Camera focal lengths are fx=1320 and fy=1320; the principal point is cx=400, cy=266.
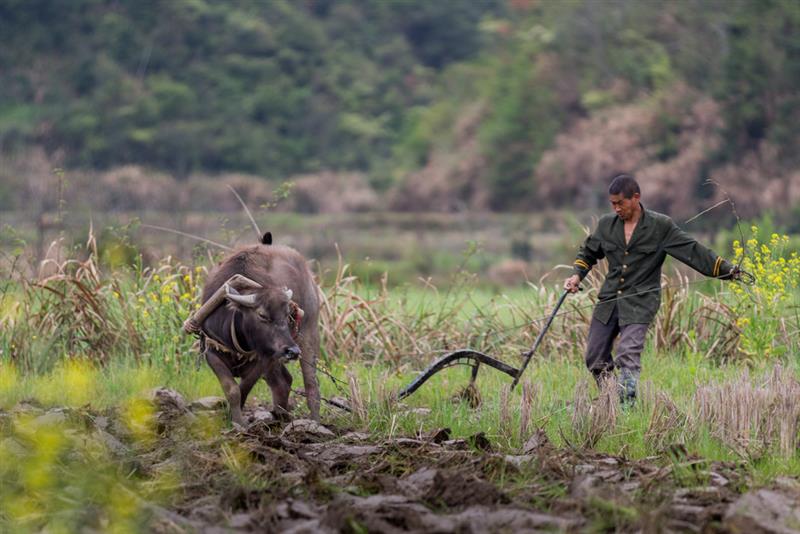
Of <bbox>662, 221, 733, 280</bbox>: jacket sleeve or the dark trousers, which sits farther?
the dark trousers

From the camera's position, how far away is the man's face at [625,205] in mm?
9809

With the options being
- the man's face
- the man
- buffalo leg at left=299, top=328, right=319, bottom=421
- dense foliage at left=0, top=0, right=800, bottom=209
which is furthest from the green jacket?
dense foliage at left=0, top=0, right=800, bottom=209

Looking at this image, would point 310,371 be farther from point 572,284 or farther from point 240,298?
point 572,284

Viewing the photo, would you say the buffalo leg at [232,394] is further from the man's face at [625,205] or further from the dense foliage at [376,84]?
the dense foliage at [376,84]

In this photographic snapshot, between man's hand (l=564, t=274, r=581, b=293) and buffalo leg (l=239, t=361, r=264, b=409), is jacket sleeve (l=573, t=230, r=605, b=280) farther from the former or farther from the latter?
buffalo leg (l=239, t=361, r=264, b=409)

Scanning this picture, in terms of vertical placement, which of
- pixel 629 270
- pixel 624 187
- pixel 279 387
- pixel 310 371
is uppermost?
pixel 624 187

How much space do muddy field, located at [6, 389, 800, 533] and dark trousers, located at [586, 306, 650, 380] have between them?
1.95 m

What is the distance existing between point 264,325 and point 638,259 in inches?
115

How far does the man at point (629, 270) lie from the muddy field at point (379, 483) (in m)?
2.00

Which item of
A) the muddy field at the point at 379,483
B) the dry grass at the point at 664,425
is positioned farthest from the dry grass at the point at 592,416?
the muddy field at the point at 379,483

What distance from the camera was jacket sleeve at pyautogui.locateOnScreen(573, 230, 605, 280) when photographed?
1022 centimetres

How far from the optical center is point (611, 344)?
1032cm

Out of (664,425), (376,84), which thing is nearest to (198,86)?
(376,84)

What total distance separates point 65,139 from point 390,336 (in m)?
43.8
